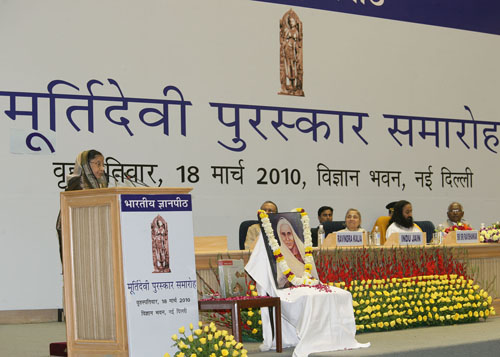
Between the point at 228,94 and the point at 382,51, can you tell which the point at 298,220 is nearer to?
the point at 228,94

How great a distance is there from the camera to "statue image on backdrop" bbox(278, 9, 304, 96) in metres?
10.4

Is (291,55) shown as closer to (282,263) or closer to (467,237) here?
(467,237)

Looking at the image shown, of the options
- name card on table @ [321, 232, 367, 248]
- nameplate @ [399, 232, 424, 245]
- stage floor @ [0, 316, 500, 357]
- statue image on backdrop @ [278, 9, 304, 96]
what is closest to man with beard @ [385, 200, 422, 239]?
nameplate @ [399, 232, 424, 245]

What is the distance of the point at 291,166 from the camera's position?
1027 cm

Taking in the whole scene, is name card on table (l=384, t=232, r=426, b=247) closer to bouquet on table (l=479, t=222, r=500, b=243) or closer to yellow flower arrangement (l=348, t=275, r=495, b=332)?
yellow flower arrangement (l=348, t=275, r=495, b=332)

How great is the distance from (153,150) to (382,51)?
363cm

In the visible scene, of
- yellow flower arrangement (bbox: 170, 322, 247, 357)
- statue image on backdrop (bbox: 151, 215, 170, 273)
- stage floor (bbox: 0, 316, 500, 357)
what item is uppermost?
statue image on backdrop (bbox: 151, 215, 170, 273)

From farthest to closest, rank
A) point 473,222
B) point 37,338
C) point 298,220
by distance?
point 473,222 → point 37,338 → point 298,220

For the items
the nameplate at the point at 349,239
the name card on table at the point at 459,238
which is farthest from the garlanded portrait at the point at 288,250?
the name card on table at the point at 459,238

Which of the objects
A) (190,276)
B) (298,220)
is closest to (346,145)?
(298,220)

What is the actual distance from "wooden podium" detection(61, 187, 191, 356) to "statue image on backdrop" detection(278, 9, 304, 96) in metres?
5.86

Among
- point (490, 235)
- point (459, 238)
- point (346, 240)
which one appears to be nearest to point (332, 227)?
point (459, 238)

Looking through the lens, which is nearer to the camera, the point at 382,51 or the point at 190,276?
the point at 190,276

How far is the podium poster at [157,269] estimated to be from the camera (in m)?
4.38
